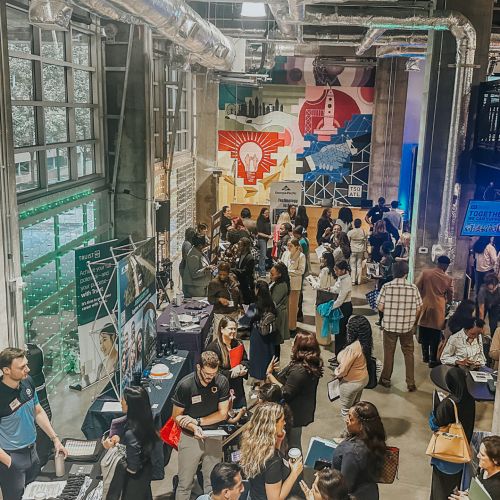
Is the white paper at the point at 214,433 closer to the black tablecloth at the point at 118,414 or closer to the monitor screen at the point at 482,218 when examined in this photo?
the black tablecloth at the point at 118,414

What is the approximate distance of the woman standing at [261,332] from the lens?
6441 mm

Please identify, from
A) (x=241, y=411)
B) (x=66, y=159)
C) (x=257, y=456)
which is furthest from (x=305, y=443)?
(x=66, y=159)

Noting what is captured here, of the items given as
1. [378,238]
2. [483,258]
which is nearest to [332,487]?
[483,258]

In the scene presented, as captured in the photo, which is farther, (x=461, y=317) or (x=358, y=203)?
(x=358, y=203)

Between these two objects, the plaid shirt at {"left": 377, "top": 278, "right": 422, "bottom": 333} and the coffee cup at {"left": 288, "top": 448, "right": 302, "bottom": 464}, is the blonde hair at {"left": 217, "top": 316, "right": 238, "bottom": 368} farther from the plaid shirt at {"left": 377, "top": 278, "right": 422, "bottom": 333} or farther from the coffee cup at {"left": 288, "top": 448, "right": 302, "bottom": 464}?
the plaid shirt at {"left": 377, "top": 278, "right": 422, "bottom": 333}

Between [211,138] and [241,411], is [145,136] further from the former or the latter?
[211,138]

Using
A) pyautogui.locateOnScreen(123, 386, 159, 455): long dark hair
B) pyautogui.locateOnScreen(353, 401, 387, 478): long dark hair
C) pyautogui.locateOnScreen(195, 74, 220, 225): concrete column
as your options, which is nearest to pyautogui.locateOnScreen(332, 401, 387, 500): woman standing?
pyautogui.locateOnScreen(353, 401, 387, 478): long dark hair

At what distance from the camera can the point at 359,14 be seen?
880 centimetres

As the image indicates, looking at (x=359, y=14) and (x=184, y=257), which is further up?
(x=359, y=14)

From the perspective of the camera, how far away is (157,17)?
5449 mm

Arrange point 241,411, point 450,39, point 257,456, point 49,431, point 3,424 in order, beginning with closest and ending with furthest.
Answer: point 257,456, point 3,424, point 49,431, point 241,411, point 450,39

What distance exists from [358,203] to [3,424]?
45.6 feet

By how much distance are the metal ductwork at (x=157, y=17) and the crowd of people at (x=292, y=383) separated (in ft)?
8.34

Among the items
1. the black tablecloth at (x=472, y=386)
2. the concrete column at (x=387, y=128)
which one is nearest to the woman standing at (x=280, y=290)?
the black tablecloth at (x=472, y=386)
